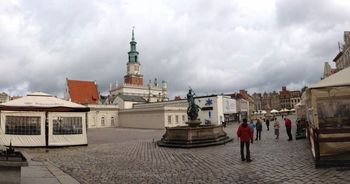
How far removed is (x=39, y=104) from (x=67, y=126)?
7.27 feet

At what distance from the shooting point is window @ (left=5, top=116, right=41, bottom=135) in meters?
20.4

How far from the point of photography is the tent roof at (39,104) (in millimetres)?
20000

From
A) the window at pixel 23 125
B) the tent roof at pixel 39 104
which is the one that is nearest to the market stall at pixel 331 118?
the tent roof at pixel 39 104

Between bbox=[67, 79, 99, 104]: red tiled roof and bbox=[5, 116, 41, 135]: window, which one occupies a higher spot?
bbox=[67, 79, 99, 104]: red tiled roof

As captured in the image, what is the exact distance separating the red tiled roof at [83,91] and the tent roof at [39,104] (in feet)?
170

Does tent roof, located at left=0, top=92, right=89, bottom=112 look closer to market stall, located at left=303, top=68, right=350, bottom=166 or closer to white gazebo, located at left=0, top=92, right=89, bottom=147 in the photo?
white gazebo, located at left=0, top=92, right=89, bottom=147

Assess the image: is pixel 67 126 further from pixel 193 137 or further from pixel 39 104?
pixel 193 137

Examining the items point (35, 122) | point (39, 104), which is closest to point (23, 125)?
point (35, 122)

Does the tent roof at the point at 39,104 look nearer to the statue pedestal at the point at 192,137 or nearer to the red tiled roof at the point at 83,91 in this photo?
the statue pedestal at the point at 192,137

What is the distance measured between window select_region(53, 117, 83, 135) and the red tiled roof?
52.1m

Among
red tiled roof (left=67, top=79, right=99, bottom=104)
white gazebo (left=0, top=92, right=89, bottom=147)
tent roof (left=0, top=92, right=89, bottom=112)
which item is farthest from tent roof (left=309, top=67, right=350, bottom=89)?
red tiled roof (left=67, top=79, right=99, bottom=104)

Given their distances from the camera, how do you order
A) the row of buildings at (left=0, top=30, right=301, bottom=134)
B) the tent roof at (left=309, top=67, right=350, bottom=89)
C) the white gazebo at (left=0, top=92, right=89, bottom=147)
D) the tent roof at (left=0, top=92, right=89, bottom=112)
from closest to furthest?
the tent roof at (left=309, top=67, right=350, bottom=89), the tent roof at (left=0, top=92, right=89, bottom=112), the white gazebo at (left=0, top=92, right=89, bottom=147), the row of buildings at (left=0, top=30, right=301, bottom=134)

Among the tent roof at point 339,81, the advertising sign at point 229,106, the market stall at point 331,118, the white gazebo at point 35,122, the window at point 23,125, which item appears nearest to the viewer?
the market stall at point 331,118

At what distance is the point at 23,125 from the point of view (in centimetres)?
2056
